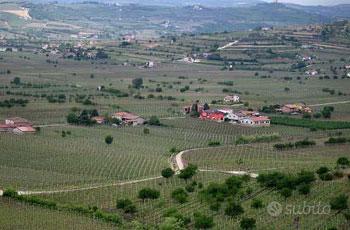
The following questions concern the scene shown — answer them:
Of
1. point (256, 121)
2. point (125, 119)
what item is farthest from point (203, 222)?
point (256, 121)

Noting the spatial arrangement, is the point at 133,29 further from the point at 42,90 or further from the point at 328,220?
the point at 328,220

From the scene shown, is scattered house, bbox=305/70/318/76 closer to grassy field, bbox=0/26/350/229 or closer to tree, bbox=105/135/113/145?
grassy field, bbox=0/26/350/229

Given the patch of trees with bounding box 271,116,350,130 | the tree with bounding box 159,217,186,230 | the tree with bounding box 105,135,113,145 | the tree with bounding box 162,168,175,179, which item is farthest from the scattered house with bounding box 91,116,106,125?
the tree with bounding box 159,217,186,230

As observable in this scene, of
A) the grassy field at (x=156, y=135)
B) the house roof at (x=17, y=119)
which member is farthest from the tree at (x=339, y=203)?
the house roof at (x=17, y=119)

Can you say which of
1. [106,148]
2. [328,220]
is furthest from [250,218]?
[106,148]

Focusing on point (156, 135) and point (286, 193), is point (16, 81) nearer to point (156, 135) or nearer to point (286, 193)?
point (156, 135)

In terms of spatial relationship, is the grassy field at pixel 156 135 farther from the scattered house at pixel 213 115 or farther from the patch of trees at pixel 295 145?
the scattered house at pixel 213 115
